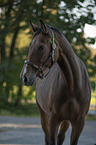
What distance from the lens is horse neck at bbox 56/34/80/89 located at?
3969mm

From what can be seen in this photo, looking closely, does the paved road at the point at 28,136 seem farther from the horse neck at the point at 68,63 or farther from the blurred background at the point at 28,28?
the horse neck at the point at 68,63

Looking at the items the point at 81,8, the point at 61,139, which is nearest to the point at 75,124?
the point at 61,139

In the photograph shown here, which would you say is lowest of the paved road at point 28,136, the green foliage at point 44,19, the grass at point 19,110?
the grass at point 19,110

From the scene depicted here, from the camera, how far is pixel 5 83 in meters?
16.1

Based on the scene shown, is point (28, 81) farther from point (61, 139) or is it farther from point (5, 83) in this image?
point (5, 83)

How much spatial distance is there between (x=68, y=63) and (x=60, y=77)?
313 millimetres

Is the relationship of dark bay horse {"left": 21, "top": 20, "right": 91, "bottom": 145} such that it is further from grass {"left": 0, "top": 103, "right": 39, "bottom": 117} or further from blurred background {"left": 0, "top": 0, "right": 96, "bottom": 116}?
grass {"left": 0, "top": 103, "right": 39, "bottom": 117}

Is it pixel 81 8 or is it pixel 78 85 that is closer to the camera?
Answer: pixel 78 85

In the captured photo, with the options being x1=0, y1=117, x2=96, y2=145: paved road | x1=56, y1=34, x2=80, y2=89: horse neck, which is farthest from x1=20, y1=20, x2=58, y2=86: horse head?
x1=0, y1=117, x2=96, y2=145: paved road

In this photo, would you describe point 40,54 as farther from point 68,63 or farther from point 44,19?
point 44,19

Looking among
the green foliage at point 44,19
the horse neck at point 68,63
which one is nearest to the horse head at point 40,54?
the horse neck at point 68,63

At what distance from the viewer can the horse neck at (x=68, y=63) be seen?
3.97 meters

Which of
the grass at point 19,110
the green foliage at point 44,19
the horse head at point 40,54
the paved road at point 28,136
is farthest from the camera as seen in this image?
the grass at point 19,110

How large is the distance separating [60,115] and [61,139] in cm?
116
